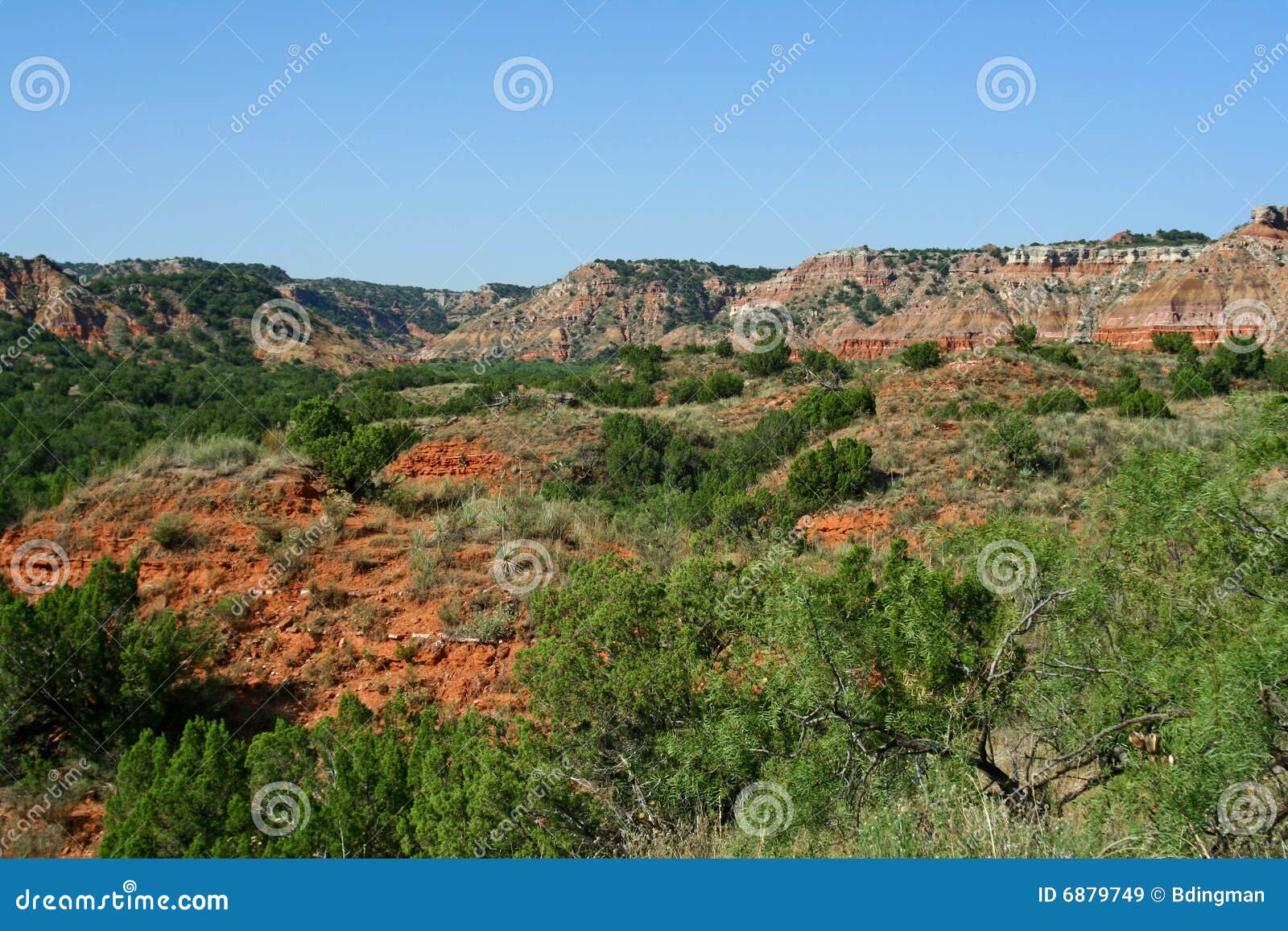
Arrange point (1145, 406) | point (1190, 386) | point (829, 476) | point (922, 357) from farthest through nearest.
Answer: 1. point (922, 357)
2. point (1190, 386)
3. point (1145, 406)
4. point (829, 476)

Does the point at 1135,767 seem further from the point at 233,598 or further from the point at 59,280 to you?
the point at 59,280

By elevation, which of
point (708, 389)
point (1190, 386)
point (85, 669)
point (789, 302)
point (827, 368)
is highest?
point (789, 302)

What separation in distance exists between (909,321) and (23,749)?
6742cm

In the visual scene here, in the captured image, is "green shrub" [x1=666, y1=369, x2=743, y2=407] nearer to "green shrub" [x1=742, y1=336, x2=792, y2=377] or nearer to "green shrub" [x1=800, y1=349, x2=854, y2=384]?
"green shrub" [x1=742, y1=336, x2=792, y2=377]

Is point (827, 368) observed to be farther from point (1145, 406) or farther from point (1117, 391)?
point (1145, 406)

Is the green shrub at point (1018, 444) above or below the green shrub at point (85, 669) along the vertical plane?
above

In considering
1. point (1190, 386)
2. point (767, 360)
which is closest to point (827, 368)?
point (767, 360)

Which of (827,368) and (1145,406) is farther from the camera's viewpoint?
(827,368)

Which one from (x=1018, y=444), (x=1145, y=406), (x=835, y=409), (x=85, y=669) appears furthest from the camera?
(x=835, y=409)

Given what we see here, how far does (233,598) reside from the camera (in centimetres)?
970

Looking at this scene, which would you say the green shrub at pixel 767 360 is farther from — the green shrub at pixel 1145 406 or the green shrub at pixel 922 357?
the green shrub at pixel 1145 406

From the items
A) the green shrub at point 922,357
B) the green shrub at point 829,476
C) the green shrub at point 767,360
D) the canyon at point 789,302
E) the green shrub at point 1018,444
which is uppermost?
the canyon at point 789,302

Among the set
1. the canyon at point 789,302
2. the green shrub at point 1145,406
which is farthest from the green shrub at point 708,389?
the canyon at point 789,302

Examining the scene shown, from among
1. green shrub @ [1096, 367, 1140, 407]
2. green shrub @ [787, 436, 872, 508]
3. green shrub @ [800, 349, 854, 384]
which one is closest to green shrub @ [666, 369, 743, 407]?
green shrub @ [800, 349, 854, 384]
